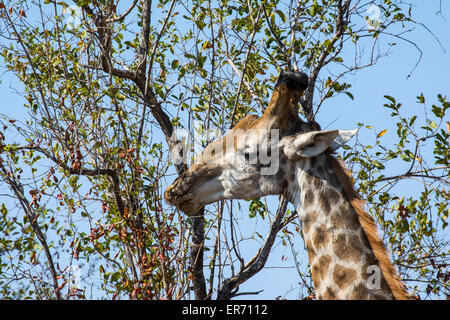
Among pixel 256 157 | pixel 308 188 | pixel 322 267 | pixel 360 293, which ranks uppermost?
pixel 256 157

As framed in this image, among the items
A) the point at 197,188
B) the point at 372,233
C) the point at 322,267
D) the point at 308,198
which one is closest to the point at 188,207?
the point at 197,188

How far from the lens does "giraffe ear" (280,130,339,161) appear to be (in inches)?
167

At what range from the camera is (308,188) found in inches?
173

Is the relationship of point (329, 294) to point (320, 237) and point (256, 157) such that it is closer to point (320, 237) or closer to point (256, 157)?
point (320, 237)

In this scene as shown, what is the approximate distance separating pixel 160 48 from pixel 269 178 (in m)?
2.67

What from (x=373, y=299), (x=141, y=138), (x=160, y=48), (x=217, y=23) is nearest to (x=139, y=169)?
(x=141, y=138)

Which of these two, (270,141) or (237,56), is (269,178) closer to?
(270,141)

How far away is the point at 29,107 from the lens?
6.61 metres

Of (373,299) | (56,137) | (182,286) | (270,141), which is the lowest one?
(373,299)

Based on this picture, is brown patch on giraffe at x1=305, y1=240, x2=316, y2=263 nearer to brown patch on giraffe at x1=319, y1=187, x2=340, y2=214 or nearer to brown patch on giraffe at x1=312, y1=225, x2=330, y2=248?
brown patch on giraffe at x1=312, y1=225, x2=330, y2=248

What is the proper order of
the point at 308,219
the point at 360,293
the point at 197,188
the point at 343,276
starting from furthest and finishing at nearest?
the point at 197,188 < the point at 308,219 < the point at 343,276 < the point at 360,293

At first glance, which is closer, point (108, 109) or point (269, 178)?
point (269, 178)

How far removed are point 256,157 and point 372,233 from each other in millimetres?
1142

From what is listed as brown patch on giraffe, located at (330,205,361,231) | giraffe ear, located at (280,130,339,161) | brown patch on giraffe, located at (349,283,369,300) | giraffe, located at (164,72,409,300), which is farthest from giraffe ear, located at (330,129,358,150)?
brown patch on giraffe, located at (349,283,369,300)
